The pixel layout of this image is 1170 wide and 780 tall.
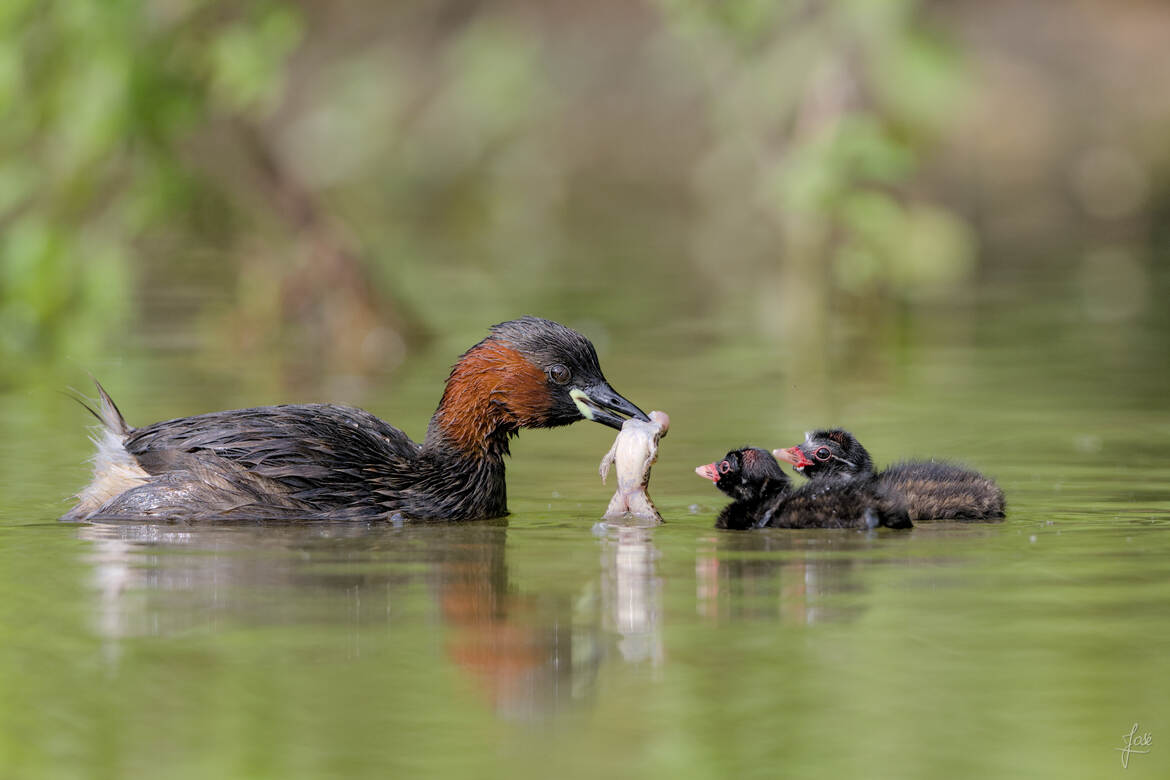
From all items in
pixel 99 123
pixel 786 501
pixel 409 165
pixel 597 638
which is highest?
pixel 409 165

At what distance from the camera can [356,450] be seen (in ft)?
30.3

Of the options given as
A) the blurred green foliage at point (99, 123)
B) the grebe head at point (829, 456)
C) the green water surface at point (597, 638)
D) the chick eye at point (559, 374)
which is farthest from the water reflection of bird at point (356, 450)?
the blurred green foliage at point (99, 123)

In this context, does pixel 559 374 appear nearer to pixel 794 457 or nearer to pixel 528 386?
pixel 528 386

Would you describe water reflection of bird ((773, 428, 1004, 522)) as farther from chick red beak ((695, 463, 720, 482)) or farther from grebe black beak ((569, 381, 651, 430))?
grebe black beak ((569, 381, 651, 430))

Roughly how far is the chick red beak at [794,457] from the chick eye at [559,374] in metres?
1.02

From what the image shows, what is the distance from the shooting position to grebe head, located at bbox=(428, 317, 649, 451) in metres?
9.62

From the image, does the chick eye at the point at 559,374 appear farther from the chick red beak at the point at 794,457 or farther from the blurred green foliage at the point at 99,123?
the blurred green foliage at the point at 99,123

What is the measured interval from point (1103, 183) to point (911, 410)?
76.7 feet

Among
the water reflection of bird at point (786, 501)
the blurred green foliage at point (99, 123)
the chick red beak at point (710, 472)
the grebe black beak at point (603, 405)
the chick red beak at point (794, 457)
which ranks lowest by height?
the water reflection of bird at point (786, 501)

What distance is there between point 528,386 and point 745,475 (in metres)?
1.13

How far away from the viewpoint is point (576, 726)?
5836mm

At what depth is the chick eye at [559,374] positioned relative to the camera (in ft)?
31.5

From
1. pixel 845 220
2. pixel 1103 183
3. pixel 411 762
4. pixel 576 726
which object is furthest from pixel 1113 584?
pixel 1103 183

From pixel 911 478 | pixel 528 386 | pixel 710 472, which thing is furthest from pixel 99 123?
pixel 911 478
